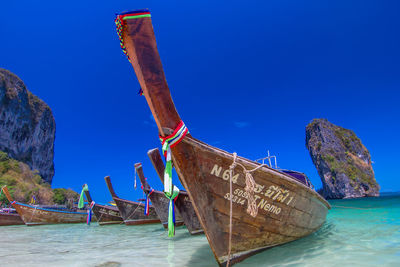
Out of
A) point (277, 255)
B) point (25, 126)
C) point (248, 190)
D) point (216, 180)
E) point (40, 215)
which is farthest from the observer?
point (25, 126)

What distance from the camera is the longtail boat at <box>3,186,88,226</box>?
14.2 metres

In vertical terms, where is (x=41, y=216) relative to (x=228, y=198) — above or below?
below

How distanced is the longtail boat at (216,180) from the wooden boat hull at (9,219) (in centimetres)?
1872

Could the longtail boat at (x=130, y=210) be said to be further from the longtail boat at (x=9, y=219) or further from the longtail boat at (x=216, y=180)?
the longtail boat at (x=216, y=180)

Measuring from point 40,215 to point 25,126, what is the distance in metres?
40.8

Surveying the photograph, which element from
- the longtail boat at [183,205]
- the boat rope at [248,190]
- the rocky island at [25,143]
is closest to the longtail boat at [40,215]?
the longtail boat at [183,205]

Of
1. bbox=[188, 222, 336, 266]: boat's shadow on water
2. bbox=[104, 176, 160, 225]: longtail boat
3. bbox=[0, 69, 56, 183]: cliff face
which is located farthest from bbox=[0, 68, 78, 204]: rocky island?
bbox=[188, 222, 336, 266]: boat's shadow on water

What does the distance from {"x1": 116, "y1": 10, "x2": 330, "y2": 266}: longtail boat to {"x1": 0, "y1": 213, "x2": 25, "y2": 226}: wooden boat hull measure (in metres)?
18.7

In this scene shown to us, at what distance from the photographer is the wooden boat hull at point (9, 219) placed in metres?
15.1

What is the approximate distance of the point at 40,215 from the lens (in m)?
14.6

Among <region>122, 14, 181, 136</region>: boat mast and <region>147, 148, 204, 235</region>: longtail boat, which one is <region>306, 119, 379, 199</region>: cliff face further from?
<region>122, 14, 181, 136</region>: boat mast

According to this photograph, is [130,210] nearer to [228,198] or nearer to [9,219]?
[9,219]

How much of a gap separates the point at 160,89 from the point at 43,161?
200 feet

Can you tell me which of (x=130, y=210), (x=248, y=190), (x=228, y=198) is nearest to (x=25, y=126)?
(x=130, y=210)
